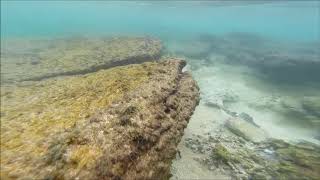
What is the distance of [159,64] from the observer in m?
15.6

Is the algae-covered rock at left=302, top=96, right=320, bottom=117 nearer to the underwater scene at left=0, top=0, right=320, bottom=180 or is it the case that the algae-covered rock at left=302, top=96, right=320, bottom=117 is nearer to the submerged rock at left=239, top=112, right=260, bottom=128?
the underwater scene at left=0, top=0, right=320, bottom=180

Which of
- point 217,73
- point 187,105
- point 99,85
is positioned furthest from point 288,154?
point 217,73

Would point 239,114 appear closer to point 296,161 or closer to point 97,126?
point 296,161

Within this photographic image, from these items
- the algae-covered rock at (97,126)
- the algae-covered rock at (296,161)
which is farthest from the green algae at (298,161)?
the algae-covered rock at (97,126)

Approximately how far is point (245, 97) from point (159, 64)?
14.2 metres

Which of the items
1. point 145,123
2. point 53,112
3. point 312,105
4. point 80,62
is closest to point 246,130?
point 312,105

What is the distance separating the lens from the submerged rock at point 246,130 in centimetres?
1869

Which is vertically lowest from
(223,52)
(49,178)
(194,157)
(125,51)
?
(223,52)

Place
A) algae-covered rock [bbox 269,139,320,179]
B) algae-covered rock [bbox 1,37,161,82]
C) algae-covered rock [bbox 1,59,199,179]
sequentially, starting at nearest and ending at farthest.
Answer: algae-covered rock [bbox 1,59,199,179] → algae-covered rock [bbox 269,139,320,179] → algae-covered rock [bbox 1,37,161,82]

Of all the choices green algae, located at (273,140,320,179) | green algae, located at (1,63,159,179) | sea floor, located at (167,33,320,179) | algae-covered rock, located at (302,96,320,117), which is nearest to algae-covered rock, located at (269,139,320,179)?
green algae, located at (273,140,320,179)

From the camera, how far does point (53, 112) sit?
10281 millimetres

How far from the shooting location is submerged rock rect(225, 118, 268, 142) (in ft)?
61.3

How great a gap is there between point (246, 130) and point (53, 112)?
43.1 feet

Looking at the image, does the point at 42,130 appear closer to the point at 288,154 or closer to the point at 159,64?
the point at 159,64
